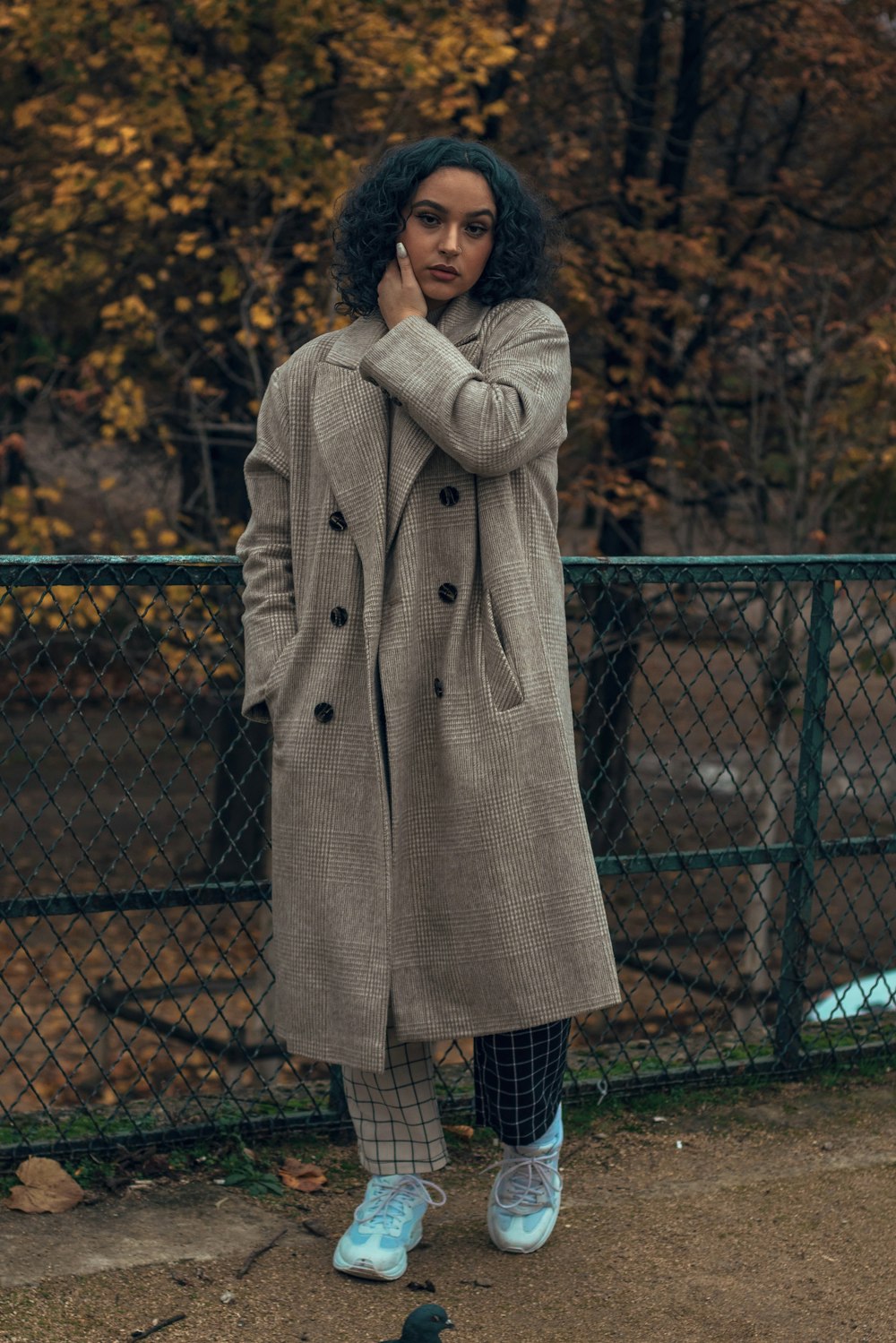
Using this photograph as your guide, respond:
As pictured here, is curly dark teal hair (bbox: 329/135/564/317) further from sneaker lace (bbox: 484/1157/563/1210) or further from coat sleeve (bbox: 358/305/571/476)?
sneaker lace (bbox: 484/1157/563/1210)

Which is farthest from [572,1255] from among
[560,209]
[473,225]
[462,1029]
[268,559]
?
[560,209]

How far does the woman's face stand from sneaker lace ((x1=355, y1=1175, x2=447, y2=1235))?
5.45ft

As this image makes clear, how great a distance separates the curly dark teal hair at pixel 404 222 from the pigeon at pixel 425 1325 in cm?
173

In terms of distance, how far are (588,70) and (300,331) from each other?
4.81 m

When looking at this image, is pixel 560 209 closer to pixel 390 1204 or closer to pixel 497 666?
pixel 497 666

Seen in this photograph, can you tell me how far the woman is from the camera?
113 inches

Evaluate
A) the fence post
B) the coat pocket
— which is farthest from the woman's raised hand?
the fence post

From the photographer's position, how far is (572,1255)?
3.23 meters

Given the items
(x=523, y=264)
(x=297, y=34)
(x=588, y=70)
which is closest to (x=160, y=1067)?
(x=297, y=34)

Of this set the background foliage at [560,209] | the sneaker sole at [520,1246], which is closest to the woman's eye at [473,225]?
the sneaker sole at [520,1246]

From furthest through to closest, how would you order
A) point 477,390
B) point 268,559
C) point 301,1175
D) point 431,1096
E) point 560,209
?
point 560,209, point 301,1175, point 431,1096, point 268,559, point 477,390

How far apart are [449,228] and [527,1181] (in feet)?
5.92

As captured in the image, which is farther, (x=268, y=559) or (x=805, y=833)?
(x=805, y=833)

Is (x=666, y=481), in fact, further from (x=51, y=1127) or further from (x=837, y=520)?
(x=51, y=1127)
